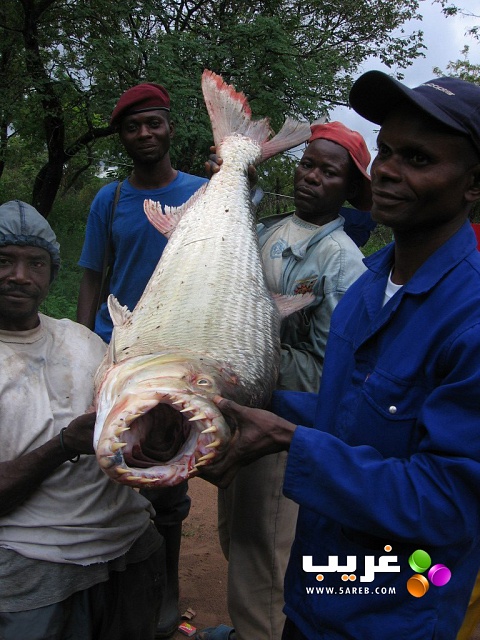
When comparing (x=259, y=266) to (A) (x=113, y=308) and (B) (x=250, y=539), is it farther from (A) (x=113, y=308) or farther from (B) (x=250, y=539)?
(B) (x=250, y=539)

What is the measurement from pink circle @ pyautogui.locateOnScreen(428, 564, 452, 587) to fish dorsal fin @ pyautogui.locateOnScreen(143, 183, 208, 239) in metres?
2.03

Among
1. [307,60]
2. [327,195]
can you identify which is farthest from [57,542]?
[307,60]

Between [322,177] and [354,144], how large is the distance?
0.74 feet

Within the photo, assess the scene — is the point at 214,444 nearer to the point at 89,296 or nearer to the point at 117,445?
the point at 117,445

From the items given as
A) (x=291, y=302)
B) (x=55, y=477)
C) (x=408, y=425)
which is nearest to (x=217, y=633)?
(x=55, y=477)

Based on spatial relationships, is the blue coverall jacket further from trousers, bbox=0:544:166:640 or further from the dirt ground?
the dirt ground

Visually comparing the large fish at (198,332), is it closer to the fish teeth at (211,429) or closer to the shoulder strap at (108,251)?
the fish teeth at (211,429)

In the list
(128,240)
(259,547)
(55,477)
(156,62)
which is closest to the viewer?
(55,477)

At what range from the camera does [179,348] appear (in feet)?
7.03

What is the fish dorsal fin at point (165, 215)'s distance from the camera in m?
3.14

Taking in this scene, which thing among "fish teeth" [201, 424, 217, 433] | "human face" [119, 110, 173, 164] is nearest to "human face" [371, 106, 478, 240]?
"fish teeth" [201, 424, 217, 433]

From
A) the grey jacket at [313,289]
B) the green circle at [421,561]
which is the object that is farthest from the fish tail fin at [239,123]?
the green circle at [421,561]

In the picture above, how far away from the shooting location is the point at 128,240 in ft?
11.6

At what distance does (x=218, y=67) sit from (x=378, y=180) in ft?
31.9
